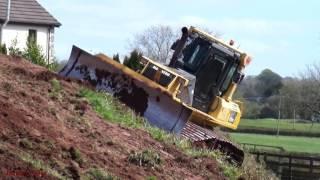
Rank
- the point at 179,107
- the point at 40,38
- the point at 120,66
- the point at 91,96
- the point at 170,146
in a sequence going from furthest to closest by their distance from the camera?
the point at 40,38 → the point at 120,66 → the point at 179,107 → the point at 91,96 → the point at 170,146

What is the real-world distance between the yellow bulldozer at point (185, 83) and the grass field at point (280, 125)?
6329cm

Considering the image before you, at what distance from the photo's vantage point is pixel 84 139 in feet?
32.8

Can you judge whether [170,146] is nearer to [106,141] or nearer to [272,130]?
[106,141]

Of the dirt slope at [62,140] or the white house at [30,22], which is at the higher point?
the white house at [30,22]

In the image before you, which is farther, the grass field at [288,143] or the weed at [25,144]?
the grass field at [288,143]

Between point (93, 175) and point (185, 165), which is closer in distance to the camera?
point (93, 175)

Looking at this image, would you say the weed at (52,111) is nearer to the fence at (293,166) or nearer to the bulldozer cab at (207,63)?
the bulldozer cab at (207,63)

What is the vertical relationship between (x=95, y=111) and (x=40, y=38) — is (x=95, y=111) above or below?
below

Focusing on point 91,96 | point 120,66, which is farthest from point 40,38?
point 91,96

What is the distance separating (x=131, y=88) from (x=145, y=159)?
17.9 ft

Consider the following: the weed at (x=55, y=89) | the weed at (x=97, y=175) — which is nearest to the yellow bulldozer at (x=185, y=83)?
the weed at (x=55, y=89)

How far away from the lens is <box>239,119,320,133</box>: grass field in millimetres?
86225

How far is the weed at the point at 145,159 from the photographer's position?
998 centimetres

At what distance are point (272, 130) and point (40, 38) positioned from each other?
4022cm
